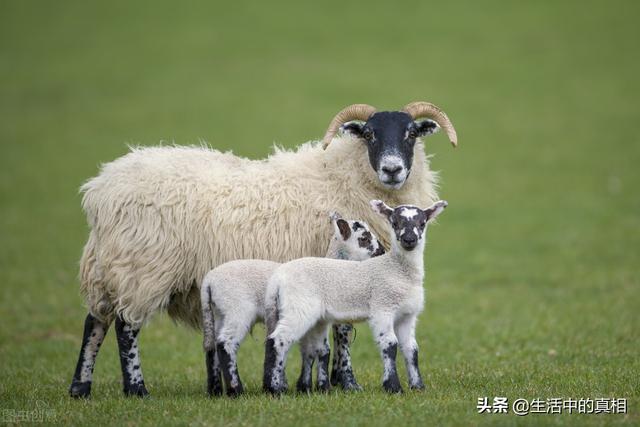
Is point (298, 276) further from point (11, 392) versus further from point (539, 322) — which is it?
point (539, 322)

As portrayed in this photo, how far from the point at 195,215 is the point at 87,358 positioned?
77.8 inches

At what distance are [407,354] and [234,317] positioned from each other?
1728 millimetres

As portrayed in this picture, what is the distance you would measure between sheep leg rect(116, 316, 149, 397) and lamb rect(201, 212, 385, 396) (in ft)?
2.80

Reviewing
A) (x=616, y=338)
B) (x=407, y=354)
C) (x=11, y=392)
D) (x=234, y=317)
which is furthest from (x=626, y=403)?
(x=11, y=392)

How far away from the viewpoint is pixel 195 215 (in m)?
10.8

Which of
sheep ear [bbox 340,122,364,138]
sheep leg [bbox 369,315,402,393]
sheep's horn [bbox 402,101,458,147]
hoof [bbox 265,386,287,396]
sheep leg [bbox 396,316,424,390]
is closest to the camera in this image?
sheep leg [bbox 369,315,402,393]

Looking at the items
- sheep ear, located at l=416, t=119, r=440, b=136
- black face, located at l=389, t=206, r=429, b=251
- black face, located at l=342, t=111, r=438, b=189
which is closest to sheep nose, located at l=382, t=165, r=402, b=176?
black face, located at l=342, t=111, r=438, b=189

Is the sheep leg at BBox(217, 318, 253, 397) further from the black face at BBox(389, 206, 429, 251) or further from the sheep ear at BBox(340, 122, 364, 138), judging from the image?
the sheep ear at BBox(340, 122, 364, 138)

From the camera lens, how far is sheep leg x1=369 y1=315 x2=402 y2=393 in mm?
9188

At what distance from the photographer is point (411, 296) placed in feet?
30.7

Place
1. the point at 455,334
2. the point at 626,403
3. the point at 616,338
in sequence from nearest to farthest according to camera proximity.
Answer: the point at 626,403
the point at 616,338
the point at 455,334

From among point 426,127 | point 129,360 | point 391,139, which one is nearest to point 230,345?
point 129,360

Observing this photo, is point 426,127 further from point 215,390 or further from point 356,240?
point 215,390

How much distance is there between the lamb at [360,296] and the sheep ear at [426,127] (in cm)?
217
